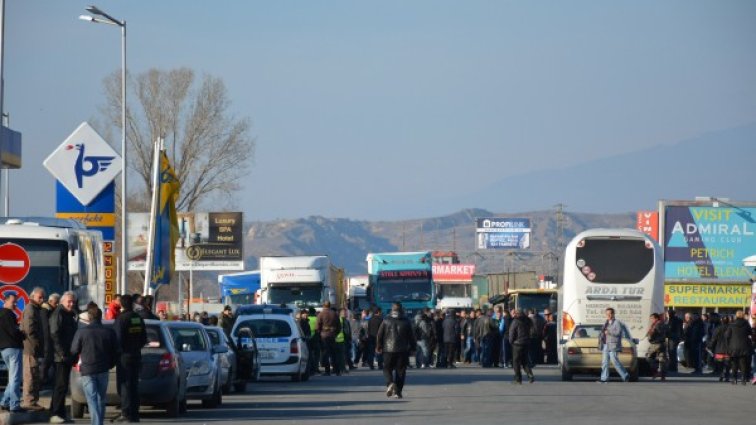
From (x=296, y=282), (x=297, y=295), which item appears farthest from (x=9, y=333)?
(x=297, y=295)

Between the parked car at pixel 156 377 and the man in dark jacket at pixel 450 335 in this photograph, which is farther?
the man in dark jacket at pixel 450 335

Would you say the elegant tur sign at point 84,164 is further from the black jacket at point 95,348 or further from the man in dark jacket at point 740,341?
the man in dark jacket at point 740,341

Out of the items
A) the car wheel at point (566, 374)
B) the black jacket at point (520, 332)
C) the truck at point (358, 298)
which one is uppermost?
the truck at point (358, 298)

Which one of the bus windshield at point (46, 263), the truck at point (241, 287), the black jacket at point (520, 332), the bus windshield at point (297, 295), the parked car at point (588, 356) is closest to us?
the bus windshield at point (46, 263)

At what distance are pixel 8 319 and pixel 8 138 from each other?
46.8 feet

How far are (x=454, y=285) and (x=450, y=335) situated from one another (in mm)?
66076

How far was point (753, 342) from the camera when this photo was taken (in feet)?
116

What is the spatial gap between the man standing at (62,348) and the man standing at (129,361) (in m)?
0.72

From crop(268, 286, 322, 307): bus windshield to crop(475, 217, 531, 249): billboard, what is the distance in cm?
11098

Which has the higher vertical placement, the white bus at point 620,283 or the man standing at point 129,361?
the white bus at point 620,283

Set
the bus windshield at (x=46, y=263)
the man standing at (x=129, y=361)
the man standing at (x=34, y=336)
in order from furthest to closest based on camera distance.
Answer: the bus windshield at (x=46, y=263), the man standing at (x=34, y=336), the man standing at (x=129, y=361)

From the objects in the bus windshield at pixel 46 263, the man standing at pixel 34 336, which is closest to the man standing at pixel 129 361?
the man standing at pixel 34 336

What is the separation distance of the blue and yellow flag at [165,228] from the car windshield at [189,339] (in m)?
11.7

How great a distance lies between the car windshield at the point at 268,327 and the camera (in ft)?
110
